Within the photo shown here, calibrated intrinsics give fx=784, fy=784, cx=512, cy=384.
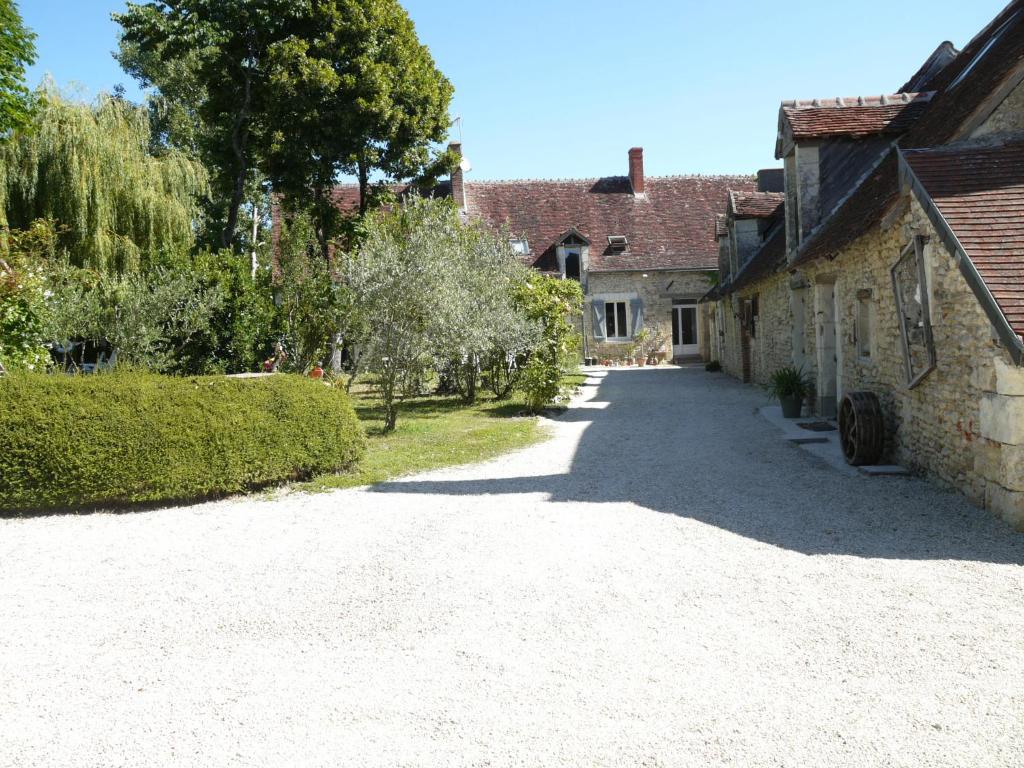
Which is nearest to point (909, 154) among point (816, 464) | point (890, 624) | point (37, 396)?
point (816, 464)

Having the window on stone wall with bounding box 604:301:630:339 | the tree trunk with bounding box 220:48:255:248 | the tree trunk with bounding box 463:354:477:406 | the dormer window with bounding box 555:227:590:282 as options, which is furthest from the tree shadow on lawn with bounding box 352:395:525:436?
the window on stone wall with bounding box 604:301:630:339

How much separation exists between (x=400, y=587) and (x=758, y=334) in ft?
45.4

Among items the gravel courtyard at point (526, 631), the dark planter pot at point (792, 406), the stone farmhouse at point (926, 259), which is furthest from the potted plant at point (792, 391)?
the gravel courtyard at point (526, 631)

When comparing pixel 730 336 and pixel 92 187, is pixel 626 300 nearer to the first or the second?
pixel 730 336

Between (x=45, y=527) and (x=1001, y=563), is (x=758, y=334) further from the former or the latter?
(x=45, y=527)

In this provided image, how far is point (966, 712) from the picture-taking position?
322 centimetres

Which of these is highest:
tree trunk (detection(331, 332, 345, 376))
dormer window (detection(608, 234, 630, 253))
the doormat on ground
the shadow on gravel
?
dormer window (detection(608, 234, 630, 253))

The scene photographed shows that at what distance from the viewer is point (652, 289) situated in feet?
92.0

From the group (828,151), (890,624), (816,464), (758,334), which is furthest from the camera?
(758,334)

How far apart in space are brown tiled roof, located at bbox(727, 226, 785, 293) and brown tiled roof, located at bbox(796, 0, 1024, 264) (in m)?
2.54

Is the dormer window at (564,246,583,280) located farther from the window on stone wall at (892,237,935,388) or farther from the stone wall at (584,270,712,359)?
the window on stone wall at (892,237,935,388)

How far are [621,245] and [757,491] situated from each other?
21905mm

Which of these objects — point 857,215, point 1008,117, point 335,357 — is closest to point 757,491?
point 857,215

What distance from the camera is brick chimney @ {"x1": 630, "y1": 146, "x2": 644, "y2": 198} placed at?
30.2 m
